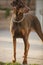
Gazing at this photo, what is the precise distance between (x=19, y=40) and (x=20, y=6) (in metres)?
0.21

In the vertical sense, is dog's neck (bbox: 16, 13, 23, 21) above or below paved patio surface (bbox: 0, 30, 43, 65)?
above

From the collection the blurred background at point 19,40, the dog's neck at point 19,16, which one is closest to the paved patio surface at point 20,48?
the blurred background at point 19,40

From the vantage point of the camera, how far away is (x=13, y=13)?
5.08 ft

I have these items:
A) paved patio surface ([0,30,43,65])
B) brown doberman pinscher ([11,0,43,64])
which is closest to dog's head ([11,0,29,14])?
brown doberman pinscher ([11,0,43,64])

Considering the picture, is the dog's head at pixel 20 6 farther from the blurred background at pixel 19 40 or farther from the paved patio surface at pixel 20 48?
the paved patio surface at pixel 20 48

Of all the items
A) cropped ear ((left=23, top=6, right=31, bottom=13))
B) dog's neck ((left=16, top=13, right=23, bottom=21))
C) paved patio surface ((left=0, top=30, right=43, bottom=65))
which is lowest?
paved patio surface ((left=0, top=30, right=43, bottom=65))

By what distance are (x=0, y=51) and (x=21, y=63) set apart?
0.15 metres

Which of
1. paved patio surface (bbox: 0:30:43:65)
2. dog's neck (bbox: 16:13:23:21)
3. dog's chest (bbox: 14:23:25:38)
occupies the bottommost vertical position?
paved patio surface (bbox: 0:30:43:65)

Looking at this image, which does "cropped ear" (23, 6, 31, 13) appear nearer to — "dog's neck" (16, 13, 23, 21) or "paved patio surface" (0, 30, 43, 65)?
"dog's neck" (16, 13, 23, 21)

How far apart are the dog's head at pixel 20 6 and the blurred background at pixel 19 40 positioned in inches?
1.1

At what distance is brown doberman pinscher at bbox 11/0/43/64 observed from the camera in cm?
153

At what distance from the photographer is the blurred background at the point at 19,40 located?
1.55 meters

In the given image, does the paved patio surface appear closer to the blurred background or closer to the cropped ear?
the blurred background

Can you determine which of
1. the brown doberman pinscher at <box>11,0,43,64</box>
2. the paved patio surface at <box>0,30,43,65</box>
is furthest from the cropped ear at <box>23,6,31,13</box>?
the paved patio surface at <box>0,30,43,65</box>
